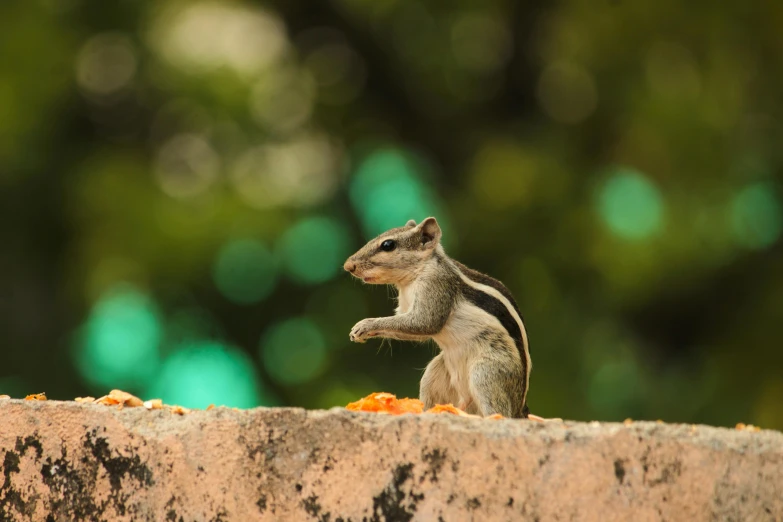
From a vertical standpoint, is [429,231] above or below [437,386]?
above

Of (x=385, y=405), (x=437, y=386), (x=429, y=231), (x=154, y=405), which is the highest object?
(x=429, y=231)

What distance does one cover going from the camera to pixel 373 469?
118 inches

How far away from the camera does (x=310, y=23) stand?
1309 centimetres

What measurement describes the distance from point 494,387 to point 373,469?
143 centimetres

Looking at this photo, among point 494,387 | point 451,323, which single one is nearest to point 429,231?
point 451,323

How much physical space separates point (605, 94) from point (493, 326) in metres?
7.88

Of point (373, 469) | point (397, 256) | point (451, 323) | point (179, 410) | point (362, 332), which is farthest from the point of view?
point (397, 256)

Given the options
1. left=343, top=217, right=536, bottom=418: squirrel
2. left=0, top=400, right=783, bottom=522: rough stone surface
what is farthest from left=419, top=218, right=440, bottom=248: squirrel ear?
left=0, top=400, right=783, bottom=522: rough stone surface

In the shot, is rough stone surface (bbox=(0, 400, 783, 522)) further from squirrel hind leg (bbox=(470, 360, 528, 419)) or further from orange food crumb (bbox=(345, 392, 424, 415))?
squirrel hind leg (bbox=(470, 360, 528, 419))

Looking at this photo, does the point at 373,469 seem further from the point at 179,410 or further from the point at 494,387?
the point at 494,387

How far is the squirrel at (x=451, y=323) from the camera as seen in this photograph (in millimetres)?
4426

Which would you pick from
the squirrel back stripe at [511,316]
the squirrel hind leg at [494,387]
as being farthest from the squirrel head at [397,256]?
the squirrel hind leg at [494,387]

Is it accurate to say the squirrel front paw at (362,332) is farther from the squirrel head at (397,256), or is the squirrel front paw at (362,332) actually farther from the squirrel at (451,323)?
the squirrel head at (397,256)

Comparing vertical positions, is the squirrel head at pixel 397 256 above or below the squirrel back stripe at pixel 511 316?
above
